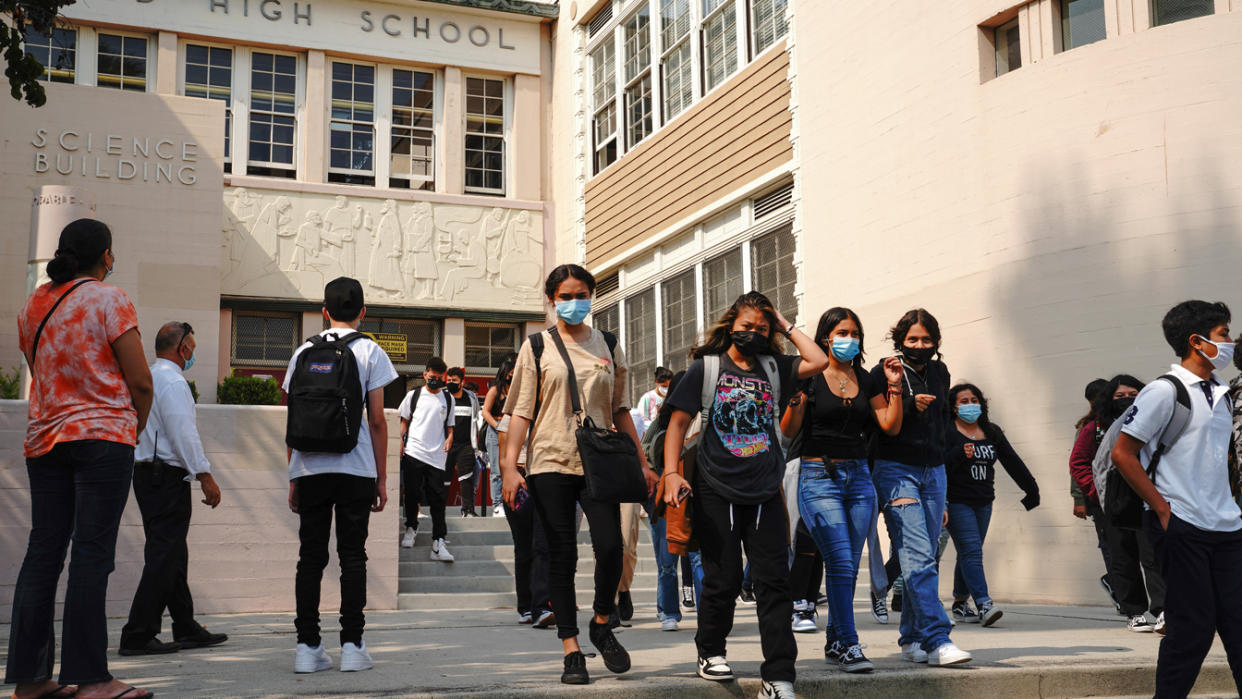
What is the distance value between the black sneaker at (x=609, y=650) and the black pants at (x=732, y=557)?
358 millimetres

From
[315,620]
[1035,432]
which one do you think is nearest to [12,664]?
[315,620]

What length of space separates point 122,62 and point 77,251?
626 inches

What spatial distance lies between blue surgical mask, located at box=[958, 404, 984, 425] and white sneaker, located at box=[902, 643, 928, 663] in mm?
3110

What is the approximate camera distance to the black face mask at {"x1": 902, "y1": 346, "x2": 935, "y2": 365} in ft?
21.3

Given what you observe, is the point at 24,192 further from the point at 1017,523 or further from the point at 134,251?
the point at 1017,523

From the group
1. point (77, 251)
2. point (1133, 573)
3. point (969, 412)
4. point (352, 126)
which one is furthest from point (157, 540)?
point (352, 126)

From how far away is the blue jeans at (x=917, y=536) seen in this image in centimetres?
596

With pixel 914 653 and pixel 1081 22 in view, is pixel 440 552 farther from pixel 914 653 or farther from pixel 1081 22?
pixel 1081 22

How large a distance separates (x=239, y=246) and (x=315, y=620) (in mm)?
14297

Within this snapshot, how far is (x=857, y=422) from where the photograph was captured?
6062 mm

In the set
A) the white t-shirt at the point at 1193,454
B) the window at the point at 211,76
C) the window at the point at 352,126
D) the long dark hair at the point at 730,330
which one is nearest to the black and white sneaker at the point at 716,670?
the long dark hair at the point at 730,330

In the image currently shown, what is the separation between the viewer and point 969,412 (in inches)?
356

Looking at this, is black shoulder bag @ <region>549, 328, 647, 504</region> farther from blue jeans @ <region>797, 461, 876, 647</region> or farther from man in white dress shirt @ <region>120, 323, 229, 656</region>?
man in white dress shirt @ <region>120, 323, 229, 656</region>

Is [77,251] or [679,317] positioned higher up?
[679,317]
